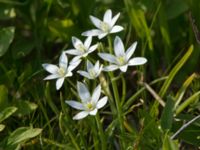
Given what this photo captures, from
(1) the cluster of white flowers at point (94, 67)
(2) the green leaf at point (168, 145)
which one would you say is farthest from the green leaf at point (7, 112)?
(2) the green leaf at point (168, 145)

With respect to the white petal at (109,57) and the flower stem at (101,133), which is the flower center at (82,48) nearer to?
the white petal at (109,57)

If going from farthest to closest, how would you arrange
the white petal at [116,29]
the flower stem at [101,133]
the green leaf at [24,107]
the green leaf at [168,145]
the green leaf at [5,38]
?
the green leaf at [5,38], the green leaf at [24,107], the white petal at [116,29], the flower stem at [101,133], the green leaf at [168,145]


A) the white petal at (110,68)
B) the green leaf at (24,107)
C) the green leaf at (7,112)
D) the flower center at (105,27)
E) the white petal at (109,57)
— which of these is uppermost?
the flower center at (105,27)

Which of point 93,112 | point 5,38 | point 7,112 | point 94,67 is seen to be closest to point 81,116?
point 93,112

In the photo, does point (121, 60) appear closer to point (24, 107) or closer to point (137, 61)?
point (137, 61)

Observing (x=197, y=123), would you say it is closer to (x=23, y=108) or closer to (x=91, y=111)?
(x=91, y=111)

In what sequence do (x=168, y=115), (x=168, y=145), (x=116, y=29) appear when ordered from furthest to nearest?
(x=116, y=29) → (x=168, y=115) → (x=168, y=145)
